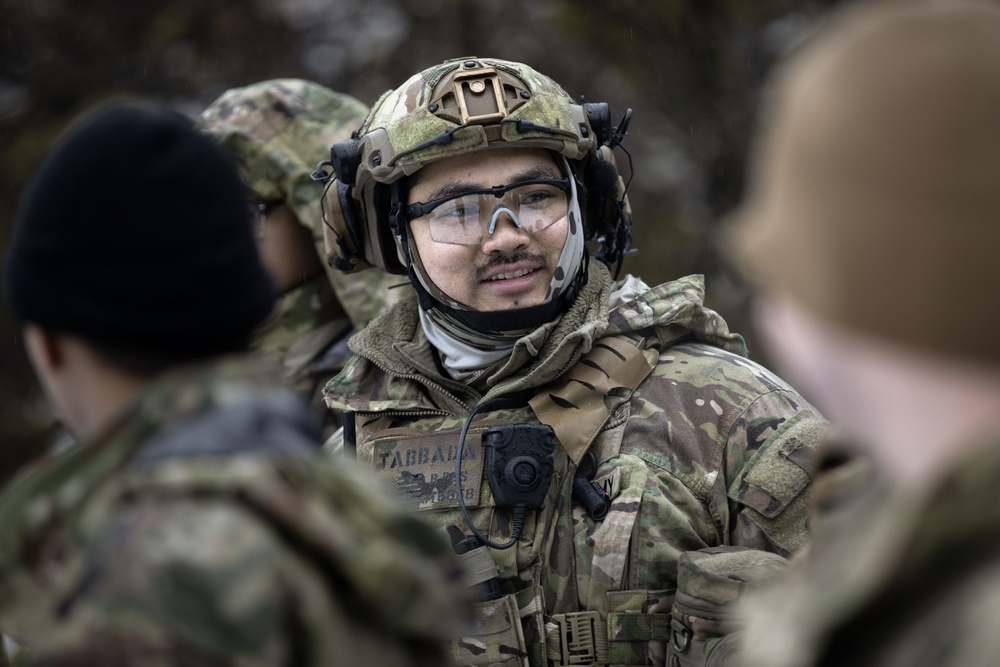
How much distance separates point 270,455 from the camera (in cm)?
200

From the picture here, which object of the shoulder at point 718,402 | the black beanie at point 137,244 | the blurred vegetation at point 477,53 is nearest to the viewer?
the black beanie at point 137,244

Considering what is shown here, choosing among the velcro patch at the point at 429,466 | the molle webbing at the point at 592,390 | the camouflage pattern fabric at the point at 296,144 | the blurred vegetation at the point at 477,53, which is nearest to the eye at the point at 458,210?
the molle webbing at the point at 592,390

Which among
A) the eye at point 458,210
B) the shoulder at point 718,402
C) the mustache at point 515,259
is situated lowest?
the shoulder at point 718,402

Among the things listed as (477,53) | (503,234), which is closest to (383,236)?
(503,234)

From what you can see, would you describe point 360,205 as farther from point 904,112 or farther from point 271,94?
point 904,112

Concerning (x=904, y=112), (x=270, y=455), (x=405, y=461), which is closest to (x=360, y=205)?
(x=405, y=461)

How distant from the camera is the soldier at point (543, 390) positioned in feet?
12.4

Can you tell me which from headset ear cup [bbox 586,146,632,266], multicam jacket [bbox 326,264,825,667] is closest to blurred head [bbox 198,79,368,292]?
headset ear cup [bbox 586,146,632,266]

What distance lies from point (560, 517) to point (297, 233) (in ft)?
8.62

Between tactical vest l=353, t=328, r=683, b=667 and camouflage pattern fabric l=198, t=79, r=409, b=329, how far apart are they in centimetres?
173

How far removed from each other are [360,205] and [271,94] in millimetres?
1814

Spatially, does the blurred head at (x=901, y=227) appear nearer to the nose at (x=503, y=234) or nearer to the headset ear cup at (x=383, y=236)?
the nose at (x=503, y=234)

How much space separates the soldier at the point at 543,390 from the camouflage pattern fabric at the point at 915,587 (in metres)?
1.83

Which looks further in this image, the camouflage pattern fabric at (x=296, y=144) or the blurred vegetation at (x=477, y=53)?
the blurred vegetation at (x=477, y=53)
